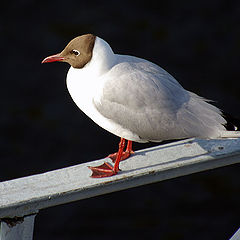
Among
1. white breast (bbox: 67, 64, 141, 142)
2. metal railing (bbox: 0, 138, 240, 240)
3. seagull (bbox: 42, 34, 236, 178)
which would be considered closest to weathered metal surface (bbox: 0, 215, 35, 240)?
metal railing (bbox: 0, 138, 240, 240)

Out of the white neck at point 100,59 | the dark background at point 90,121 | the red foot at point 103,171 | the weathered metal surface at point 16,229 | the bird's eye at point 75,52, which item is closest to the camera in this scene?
the weathered metal surface at point 16,229

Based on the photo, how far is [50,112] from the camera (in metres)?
7.35

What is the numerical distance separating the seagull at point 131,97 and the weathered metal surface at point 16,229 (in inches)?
38.6

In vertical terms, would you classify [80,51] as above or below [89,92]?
above

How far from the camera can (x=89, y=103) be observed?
331 centimetres

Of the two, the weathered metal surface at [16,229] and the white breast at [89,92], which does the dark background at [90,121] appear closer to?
the white breast at [89,92]

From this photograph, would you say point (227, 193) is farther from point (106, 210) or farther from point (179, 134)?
point (179, 134)

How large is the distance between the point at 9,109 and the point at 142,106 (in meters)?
4.32

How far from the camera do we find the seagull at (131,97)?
3.22 m

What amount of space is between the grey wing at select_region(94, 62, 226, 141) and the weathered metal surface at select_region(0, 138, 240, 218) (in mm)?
335

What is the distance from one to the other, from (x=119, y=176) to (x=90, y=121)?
4.76m

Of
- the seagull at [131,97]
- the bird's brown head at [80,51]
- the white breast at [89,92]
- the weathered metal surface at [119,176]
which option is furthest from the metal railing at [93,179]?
the bird's brown head at [80,51]

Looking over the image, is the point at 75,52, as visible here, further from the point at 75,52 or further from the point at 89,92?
the point at 89,92

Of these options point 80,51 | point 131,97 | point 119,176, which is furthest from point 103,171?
point 80,51
